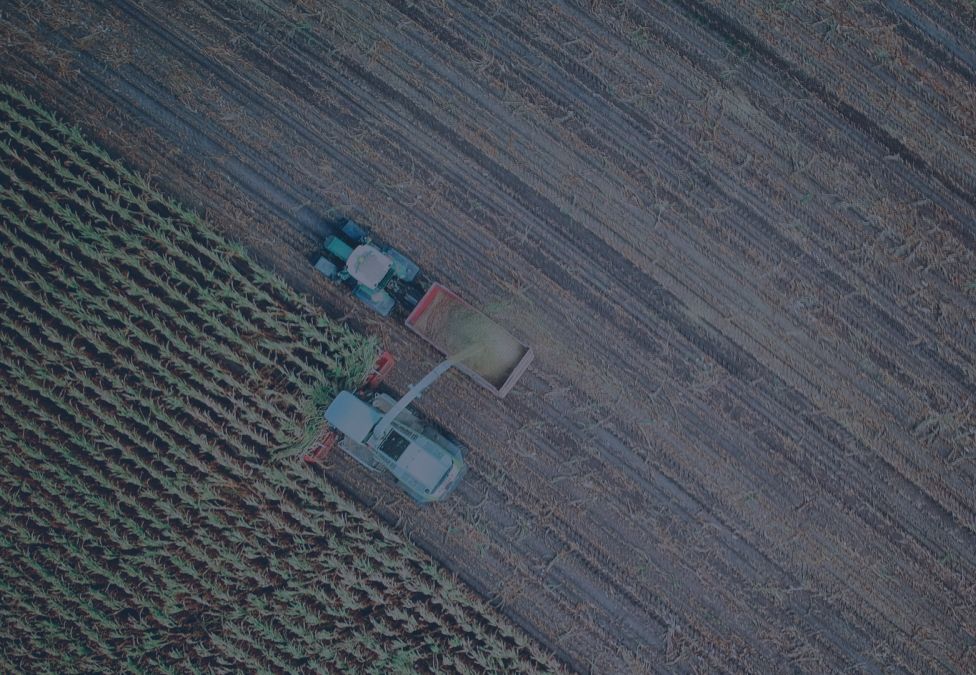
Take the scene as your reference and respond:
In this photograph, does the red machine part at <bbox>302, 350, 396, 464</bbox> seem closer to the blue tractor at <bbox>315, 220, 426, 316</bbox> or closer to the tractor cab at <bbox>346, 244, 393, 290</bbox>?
the blue tractor at <bbox>315, 220, 426, 316</bbox>

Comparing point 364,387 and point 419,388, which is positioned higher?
point 419,388

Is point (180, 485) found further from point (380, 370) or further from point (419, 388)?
point (419, 388)

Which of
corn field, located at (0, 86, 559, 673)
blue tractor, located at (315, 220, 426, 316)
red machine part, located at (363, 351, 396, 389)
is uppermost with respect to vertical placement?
blue tractor, located at (315, 220, 426, 316)

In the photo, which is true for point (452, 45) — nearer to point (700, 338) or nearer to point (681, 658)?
point (700, 338)

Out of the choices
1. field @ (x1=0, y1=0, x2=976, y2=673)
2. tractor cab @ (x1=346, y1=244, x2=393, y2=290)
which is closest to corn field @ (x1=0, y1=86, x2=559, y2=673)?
field @ (x1=0, y1=0, x2=976, y2=673)

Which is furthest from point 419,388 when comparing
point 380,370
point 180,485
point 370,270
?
point 180,485

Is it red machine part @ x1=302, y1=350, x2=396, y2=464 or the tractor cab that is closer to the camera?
the tractor cab
